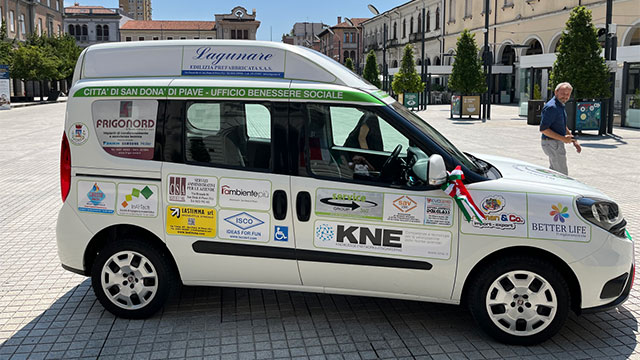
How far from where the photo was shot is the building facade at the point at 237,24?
5123 inches

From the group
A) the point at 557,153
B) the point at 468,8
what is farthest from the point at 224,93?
the point at 468,8

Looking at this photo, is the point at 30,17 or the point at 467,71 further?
the point at 30,17

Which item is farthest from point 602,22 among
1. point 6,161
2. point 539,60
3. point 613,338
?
point 613,338

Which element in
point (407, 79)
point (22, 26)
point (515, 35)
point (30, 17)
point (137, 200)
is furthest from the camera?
point (30, 17)

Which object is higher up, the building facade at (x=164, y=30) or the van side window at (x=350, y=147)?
the building facade at (x=164, y=30)

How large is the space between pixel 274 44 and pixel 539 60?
27796 mm

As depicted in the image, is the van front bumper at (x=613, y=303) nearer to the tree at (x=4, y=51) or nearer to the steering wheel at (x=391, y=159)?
the steering wheel at (x=391, y=159)

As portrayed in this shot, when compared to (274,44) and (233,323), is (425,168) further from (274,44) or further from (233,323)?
(233,323)

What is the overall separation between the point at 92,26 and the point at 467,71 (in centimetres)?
9432

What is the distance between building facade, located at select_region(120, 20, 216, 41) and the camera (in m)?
122

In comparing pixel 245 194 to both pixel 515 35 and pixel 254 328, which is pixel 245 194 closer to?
pixel 254 328

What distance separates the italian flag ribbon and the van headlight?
697 millimetres

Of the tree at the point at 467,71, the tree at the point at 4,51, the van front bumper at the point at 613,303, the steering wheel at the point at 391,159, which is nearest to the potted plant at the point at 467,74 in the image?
the tree at the point at 467,71

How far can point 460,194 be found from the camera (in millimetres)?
4070
